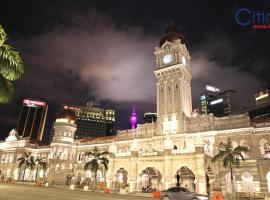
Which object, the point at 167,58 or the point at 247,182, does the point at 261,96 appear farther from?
the point at 247,182

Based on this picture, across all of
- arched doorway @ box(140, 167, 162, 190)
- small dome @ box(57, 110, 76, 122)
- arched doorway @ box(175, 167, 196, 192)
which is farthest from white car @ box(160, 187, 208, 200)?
small dome @ box(57, 110, 76, 122)

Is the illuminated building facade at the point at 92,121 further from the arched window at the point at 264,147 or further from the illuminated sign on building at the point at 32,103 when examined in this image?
the arched window at the point at 264,147

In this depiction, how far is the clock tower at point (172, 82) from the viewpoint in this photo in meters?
50.6

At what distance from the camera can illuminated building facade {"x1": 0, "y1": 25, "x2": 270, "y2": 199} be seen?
3434 centimetres

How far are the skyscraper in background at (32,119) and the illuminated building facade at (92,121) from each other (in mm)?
32750

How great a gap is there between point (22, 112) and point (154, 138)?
153847 mm

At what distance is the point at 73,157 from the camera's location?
68938mm

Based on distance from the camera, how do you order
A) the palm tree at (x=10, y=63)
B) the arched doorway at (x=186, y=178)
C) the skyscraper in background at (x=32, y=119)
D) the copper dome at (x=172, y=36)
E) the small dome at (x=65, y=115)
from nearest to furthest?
1. the palm tree at (x=10, y=63)
2. the arched doorway at (x=186, y=178)
3. the copper dome at (x=172, y=36)
4. the small dome at (x=65, y=115)
5. the skyscraper in background at (x=32, y=119)

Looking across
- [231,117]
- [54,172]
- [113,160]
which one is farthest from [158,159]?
[54,172]

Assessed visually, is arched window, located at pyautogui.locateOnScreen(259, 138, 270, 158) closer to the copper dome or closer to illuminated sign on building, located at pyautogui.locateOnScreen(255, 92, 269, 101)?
the copper dome

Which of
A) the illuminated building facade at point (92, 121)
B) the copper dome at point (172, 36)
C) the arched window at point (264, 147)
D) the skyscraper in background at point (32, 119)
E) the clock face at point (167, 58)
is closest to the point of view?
the arched window at point (264, 147)

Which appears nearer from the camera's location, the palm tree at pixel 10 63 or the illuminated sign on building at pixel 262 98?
the palm tree at pixel 10 63

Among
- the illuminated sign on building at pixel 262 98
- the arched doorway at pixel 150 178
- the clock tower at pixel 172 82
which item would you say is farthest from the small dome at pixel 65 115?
the illuminated sign on building at pixel 262 98

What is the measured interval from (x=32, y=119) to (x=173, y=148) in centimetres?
16409
